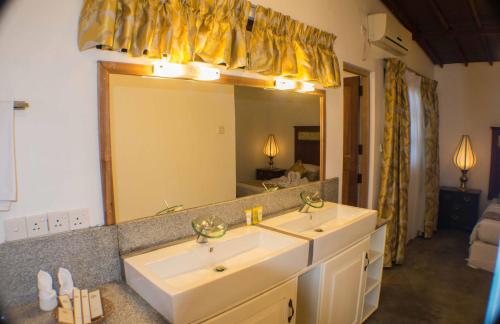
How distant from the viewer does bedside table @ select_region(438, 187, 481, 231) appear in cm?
458

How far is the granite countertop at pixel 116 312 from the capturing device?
1.07 meters

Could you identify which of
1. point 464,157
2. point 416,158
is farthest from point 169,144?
point 464,157

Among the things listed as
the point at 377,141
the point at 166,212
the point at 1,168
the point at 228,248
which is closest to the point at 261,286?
the point at 228,248

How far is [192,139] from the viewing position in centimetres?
172

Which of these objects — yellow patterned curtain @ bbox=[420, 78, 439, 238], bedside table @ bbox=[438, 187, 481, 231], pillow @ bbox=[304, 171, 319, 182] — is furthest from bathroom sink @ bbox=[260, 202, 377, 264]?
bedside table @ bbox=[438, 187, 481, 231]

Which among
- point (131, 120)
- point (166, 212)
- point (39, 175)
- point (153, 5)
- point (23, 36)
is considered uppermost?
point (153, 5)

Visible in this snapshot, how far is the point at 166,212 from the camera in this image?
5.13 feet

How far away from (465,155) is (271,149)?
389 cm

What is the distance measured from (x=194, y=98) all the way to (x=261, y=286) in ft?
3.36

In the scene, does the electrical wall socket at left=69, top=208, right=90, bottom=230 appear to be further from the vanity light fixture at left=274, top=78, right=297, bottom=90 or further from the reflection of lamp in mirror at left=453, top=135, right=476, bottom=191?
the reflection of lamp in mirror at left=453, top=135, right=476, bottom=191

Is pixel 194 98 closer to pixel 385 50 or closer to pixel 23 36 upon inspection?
pixel 23 36

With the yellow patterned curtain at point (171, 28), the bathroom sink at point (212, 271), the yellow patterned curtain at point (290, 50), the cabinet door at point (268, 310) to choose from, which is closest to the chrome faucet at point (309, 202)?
the bathroom sink at point (212, 271)

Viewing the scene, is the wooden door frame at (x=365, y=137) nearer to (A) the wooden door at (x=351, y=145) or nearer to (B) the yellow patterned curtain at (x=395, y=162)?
(A) the wooden door at (x=351, y=145)

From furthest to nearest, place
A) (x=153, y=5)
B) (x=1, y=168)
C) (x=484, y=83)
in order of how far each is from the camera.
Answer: (x=484, y=83) → (x=153, y=5) → (x=1, y=168)
